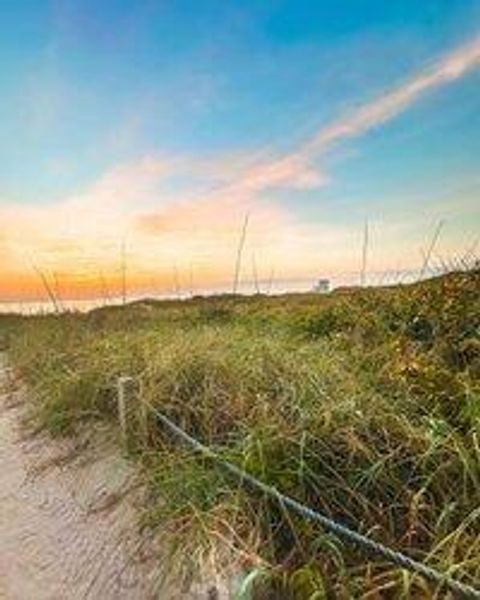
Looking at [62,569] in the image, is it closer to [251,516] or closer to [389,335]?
[251,516]

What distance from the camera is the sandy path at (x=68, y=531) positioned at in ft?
15.2

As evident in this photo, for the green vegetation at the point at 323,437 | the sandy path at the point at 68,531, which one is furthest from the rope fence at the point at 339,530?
the sandy path at the point at 68,531

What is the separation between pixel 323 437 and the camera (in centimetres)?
488

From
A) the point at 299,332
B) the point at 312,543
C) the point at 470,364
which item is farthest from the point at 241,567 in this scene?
the point at 299,332

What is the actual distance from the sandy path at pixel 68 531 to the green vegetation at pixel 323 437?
0.87ft

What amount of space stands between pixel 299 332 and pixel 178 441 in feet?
14.0

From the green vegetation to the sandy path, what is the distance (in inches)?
10.4

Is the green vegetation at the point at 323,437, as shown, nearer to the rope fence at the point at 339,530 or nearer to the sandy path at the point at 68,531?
the rope fence at the point at 339,530

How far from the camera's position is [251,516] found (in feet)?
14.4

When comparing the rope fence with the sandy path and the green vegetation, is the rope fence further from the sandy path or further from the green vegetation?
→ the sandy path

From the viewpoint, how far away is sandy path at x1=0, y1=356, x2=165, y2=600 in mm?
4645

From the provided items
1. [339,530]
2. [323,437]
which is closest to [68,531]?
[323,437]

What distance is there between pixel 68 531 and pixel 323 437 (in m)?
1.88

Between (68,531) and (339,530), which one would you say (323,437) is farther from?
(68,531)
